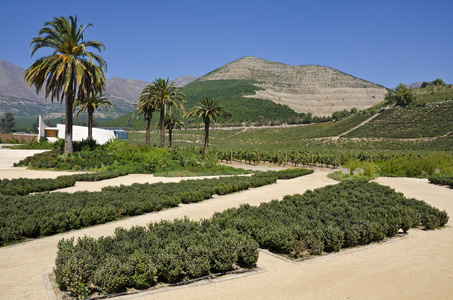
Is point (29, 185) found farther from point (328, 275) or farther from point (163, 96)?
point (163, 96)

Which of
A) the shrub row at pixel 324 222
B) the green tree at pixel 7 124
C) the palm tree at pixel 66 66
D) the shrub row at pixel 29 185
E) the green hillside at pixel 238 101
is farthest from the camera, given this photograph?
the green tree at pixel 7 124

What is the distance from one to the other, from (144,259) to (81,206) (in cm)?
548

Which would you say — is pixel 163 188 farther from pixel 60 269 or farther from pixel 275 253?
pixel 60 269

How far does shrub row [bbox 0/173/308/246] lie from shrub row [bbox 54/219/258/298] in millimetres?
2505

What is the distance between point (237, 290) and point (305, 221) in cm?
346

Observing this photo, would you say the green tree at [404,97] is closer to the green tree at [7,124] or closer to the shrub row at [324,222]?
the shrub row at [324,222]

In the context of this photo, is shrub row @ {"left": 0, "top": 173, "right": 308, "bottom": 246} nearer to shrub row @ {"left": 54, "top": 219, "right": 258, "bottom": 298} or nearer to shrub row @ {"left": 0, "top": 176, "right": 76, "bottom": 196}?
shrub row @ {"left": 0, "top": 176, "right": 76, "bottom": 196}

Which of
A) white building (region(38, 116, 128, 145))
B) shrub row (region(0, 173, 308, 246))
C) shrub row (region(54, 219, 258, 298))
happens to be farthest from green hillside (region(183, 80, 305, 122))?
shrub row (region(54, 219, 258, 298))

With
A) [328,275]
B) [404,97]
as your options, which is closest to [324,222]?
[328,275]

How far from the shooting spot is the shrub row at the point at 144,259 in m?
5.08

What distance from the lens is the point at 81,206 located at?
33.1 feet

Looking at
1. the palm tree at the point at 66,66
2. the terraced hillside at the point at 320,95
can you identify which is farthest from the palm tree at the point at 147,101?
the terraced hillside at the point at 320,95

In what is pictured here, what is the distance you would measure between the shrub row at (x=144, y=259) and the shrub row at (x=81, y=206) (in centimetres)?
250

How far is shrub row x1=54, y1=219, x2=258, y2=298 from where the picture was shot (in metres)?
5.08
